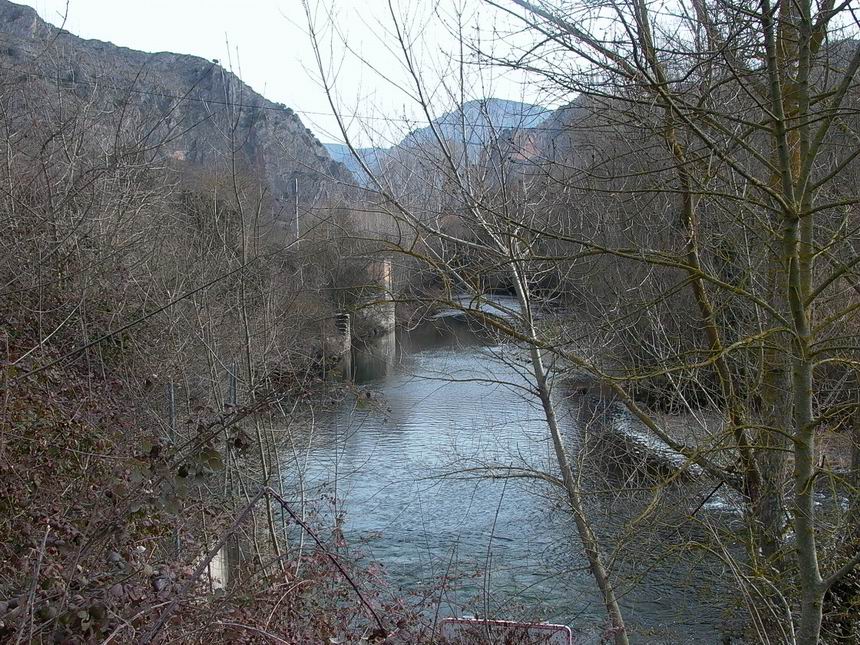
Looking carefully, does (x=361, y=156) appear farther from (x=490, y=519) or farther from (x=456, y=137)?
(x=490, y=519)

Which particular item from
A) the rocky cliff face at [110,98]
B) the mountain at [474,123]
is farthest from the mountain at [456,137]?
the rocky cliff face at [110,98]

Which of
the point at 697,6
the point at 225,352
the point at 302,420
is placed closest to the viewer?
the point at 697,6

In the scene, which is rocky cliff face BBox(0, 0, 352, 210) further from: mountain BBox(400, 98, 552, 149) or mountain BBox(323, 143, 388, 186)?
mountain BBox(400, 98, 552, 149)

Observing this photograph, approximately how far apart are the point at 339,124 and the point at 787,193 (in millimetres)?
4032

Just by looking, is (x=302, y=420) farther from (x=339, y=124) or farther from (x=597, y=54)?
(x=597, y=54)

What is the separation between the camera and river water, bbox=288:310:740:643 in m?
7.86

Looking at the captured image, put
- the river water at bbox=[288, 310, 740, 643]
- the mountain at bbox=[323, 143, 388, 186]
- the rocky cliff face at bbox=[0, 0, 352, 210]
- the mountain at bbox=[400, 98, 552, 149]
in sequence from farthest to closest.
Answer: the river water at bbox=[288, 310, 740, 643]
the rocky cliff face at bbox=[0, 0, 352, 210]
the mountain at bbox=[323, 143, 388, 186]
the mountain at bbox=[400, 98, 552, 149]

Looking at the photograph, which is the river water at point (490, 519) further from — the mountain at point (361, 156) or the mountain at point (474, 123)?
the mountain at point (474, 123)

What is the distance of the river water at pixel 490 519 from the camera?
7.86 meters

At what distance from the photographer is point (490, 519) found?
1212 centimetres

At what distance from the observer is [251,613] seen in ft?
12.6

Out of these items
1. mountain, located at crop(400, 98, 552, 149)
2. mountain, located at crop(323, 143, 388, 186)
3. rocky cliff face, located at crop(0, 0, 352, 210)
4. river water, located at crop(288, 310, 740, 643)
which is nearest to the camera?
mountain, located at crop(400, 98, 552, 149)

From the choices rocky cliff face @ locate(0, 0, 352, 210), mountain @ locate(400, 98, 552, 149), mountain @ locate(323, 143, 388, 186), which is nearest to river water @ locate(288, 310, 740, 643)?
mountain @ locate(323, 143, 388, 186)

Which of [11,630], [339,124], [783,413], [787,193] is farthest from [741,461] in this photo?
[11,630]
